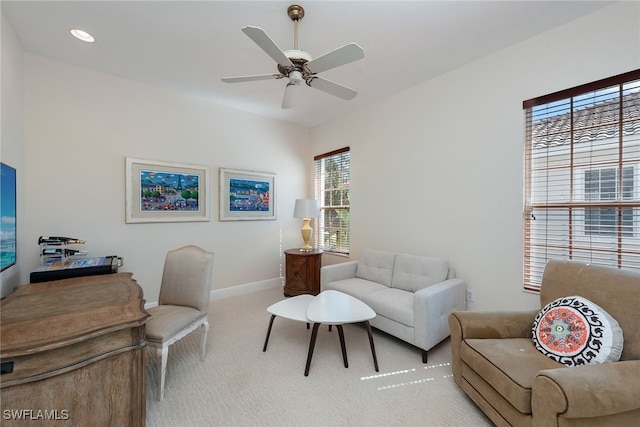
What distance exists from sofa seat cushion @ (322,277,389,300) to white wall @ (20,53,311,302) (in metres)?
1.61

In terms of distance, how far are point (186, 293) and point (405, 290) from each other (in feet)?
7.28

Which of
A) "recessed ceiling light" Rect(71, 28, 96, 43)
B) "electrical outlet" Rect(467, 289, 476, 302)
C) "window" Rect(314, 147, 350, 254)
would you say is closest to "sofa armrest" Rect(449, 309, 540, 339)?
"electrical outlet" Rect(467, 289, 476, 302)

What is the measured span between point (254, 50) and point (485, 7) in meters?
1.91

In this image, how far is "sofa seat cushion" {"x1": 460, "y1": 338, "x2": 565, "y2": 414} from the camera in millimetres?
1321

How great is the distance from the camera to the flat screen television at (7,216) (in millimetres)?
1780

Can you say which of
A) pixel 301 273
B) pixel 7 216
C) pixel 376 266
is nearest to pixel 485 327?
pixel 376 266

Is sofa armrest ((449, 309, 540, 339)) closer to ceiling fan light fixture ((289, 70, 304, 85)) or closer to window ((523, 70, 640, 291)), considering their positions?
window ((523, 70, 640, 291))

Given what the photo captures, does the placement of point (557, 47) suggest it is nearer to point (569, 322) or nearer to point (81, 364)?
point (569, 322)

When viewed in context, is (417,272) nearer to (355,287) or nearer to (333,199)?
(355,287)

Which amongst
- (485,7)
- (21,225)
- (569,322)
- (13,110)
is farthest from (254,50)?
(569,322)

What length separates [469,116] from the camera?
8.77 feet

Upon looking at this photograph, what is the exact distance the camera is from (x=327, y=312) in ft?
7.09

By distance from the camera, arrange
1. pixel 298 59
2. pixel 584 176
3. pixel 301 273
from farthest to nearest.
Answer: pixel 301 273 → pixel 584 176 → pixel 298 59

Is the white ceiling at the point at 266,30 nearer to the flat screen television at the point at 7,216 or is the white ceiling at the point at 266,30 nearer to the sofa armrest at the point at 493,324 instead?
the flat screen television at the point at 7,216
